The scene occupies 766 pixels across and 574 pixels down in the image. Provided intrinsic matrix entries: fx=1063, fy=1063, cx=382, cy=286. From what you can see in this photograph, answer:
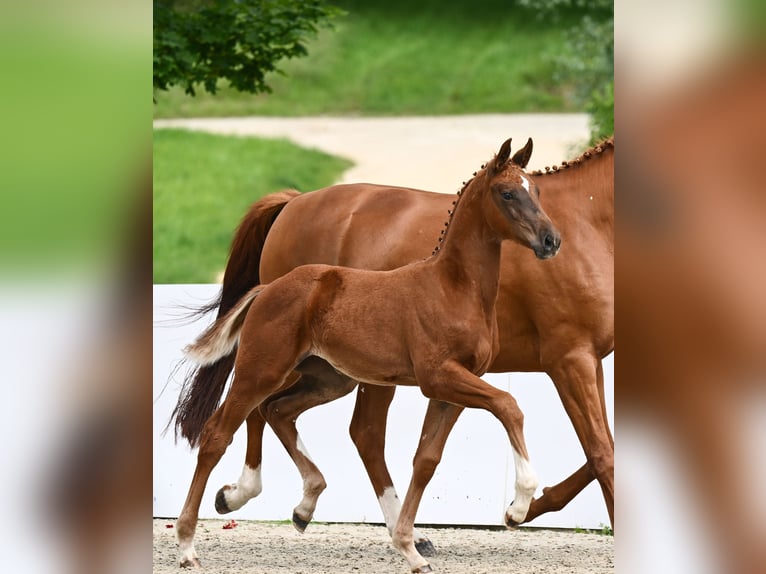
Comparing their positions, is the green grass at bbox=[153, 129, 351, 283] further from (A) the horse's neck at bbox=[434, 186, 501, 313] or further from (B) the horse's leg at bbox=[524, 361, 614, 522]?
(A) the horse's neck at bbox=[434, 186, 501, 313]

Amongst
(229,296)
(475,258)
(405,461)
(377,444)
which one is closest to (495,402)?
(475,258)

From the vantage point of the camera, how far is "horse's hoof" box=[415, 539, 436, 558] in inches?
217

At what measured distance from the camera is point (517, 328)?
5105 mm

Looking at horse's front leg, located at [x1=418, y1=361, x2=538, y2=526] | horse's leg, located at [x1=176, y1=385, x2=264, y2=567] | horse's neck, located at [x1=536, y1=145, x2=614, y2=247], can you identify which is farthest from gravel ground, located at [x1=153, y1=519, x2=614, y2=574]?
horse's neck, located at [x1=536, y1=145, x2=614, y2=247]

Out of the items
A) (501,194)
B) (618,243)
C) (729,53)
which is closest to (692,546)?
(618,243)

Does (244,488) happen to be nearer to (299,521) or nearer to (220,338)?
(299,521)

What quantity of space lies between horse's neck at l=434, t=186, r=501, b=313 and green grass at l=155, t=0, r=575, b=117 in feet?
50.4

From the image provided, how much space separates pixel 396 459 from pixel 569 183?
2085mm

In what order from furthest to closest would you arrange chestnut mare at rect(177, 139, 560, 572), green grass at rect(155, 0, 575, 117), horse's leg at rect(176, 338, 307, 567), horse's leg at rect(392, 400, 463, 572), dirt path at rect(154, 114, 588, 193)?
1. green grass at rect(155, 0, 575, 117)
2. dirt path at rect(154, 114, 588, 193)
3. horse's leg at rect(392, 400, 463, 572)
4. horse's leg at rect(176, 338, 307, 567)
5. chestnut mare at rect(177, 139, 560, 572)

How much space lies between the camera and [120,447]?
1.91 meters

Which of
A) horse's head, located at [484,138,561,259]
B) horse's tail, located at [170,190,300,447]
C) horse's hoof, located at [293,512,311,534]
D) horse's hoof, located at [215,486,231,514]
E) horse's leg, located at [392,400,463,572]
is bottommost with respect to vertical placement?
horse's hoof, located at [293,512,311,534]

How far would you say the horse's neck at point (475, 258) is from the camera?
4.16m

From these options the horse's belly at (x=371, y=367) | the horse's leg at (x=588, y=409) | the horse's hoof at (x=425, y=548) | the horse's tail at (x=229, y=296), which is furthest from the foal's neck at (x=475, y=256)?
the horse's hoof at (x=425, y=548)

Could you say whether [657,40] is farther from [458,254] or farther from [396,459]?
[396,459]
